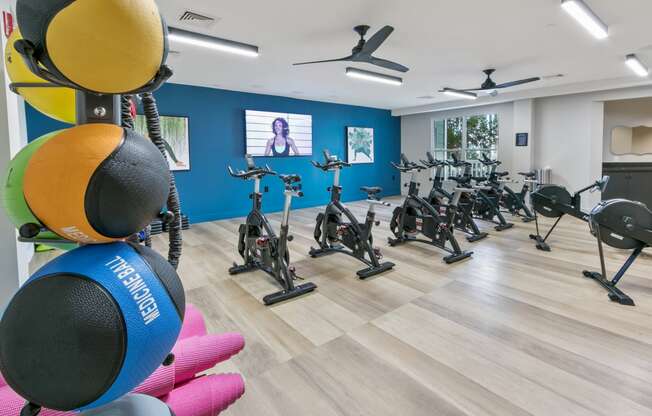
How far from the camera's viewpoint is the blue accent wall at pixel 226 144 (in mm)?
6352

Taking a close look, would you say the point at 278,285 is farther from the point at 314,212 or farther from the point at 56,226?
the point at 314,212

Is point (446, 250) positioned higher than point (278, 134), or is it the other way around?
point (278, 134)

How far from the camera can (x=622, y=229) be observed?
2.97 m

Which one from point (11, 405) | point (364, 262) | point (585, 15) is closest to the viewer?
point (11, 405)

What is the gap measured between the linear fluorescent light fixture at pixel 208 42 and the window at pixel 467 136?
6164 mm

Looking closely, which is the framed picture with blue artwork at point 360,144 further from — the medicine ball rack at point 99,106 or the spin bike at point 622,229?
the medicine ball rack at point 99,106

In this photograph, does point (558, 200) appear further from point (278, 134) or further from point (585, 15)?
point (278, 134)

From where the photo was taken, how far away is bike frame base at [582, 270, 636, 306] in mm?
2768

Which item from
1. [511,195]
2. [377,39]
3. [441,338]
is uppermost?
[377,39]

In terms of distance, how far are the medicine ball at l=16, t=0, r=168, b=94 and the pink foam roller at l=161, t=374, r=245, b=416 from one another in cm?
88

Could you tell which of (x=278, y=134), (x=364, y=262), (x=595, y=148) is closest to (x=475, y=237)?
(x=364, y=262)

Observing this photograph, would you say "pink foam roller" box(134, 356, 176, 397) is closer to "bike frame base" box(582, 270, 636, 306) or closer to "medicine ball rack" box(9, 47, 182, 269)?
"medicine ball rack" box(9, 47, 182, 269)

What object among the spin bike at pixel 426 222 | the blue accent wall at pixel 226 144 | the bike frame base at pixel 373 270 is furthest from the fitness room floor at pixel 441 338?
the blue accent wall at pixel 226 144

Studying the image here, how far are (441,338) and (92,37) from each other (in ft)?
8.13
